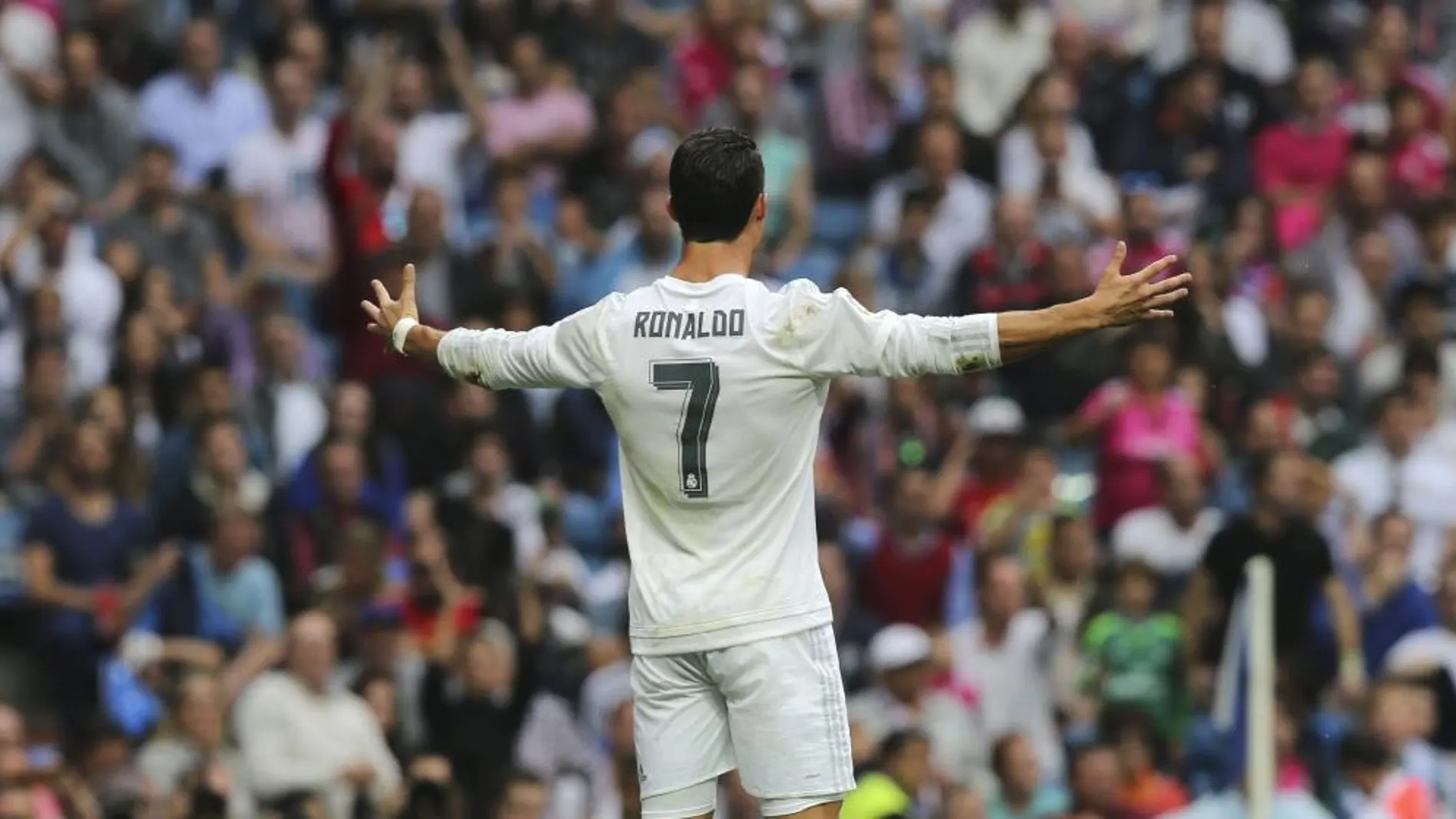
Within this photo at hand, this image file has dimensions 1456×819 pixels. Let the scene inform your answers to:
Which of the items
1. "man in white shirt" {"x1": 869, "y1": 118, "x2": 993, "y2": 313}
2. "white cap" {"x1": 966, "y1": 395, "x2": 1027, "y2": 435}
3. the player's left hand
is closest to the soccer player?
the player's left hand

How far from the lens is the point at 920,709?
15039 millimetres

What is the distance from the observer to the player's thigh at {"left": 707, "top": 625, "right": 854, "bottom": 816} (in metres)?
7.91

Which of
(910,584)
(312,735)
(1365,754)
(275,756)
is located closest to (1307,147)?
(910,584)

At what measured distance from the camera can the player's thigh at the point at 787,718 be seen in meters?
7.91

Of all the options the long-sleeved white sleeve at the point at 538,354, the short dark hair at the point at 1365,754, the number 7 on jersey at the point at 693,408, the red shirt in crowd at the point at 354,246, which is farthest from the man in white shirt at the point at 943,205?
the number 7 on jersey at the point at 693,408

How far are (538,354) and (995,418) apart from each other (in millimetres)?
8971

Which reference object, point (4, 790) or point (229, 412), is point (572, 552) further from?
point (4, 790)

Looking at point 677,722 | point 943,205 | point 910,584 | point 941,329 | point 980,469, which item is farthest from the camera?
point 943,205

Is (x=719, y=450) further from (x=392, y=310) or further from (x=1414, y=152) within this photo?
(x=1414, y=152)

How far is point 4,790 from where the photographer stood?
1380 centimetres

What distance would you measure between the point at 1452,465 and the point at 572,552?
17.1 feet

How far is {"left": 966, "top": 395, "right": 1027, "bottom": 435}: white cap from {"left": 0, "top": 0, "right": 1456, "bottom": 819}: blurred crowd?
37mm

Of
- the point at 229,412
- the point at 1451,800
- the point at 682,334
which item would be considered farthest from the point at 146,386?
the point at 682,334

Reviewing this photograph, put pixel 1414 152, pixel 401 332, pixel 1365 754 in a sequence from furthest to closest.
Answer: pixel 1414 152 < pixel 1365 754 < pixel 401 332
